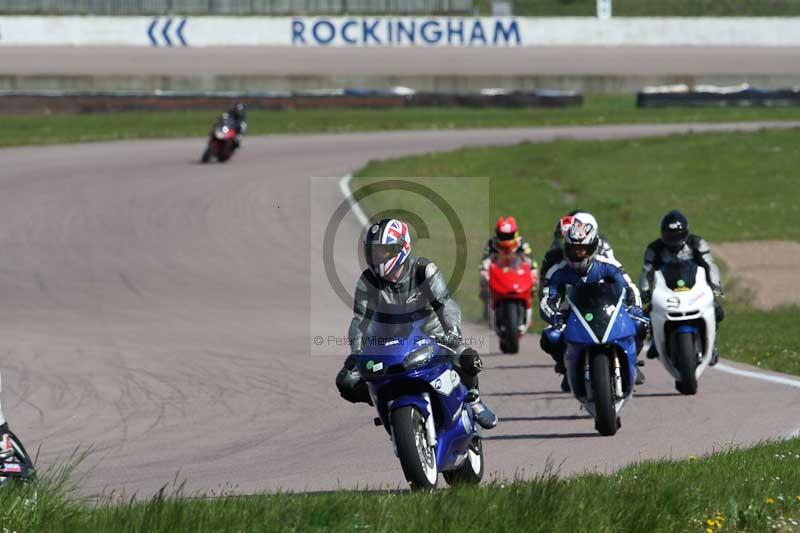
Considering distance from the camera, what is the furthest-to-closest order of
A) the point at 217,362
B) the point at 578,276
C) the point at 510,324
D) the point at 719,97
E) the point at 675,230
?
the point at 719,97 → the point at 510,324 → the point at 217,362 → the point at 675,230 → the point at 578,276

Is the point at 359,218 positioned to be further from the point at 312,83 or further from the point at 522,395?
the point at 312,83

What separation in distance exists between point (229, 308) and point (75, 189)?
1186cm

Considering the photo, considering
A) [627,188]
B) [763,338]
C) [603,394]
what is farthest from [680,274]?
[627,188]

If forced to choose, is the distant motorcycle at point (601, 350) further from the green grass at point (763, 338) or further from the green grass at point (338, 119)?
the green grass at point (338, 119)

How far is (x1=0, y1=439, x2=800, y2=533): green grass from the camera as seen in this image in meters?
6.90

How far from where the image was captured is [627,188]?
99.2ft

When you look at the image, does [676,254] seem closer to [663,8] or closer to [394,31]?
[394,31]

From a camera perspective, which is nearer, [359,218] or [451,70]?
[359,218]

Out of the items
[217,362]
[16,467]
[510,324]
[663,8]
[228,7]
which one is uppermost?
[228,7]

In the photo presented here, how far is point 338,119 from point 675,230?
101 ft

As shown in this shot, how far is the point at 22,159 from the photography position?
3425 centimetres

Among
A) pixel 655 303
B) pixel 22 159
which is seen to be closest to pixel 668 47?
pixel 22 159

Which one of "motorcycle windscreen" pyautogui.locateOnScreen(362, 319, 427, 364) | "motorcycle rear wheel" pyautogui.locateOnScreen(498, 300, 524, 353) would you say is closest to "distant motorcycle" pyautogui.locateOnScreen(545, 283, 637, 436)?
"motorcycle windscreen" pyautogui.locateOnScreen(362, 319, 427, 364)

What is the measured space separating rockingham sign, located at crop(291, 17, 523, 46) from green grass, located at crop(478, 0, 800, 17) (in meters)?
2.00
